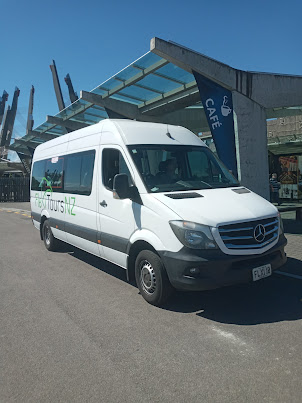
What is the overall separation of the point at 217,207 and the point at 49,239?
515 cm

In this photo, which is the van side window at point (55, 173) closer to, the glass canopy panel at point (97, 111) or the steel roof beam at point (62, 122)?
the glass canopy panel at point (97, 111)

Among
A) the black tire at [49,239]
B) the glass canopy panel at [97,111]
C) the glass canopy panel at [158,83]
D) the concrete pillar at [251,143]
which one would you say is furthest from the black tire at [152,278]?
the glass canopy panel at [97,111]

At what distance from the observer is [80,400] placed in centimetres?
254

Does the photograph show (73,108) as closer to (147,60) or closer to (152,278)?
(147,60)

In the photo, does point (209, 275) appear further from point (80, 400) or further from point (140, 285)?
point (80, 400)

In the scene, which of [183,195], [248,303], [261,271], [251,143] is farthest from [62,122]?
[261,271]

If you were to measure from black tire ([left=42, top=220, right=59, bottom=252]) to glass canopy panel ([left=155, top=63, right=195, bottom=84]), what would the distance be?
577 cm

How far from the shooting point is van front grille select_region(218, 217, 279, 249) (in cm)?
390

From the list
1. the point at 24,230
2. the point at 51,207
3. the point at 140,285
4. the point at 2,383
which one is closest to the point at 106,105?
the point at 24,230

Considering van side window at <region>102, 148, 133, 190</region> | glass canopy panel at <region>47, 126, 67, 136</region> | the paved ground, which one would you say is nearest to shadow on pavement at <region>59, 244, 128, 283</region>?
the paved ground

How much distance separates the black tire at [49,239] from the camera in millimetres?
7893

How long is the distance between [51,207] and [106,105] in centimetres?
717

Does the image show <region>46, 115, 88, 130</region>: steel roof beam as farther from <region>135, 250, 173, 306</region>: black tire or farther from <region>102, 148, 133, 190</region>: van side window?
<region>135, 250, 173, 306</region>: black tire

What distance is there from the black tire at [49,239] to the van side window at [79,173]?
160 centimetres
